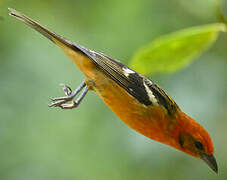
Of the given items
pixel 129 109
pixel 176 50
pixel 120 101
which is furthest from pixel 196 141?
pixel 176 50

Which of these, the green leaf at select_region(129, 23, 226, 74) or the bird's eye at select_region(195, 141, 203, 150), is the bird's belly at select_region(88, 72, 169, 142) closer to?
the bird's eye at select_region(195, 141, 203, 150)

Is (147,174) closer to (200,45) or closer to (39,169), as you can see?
(39,169)

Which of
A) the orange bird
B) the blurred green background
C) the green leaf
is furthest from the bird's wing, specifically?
the green leaf

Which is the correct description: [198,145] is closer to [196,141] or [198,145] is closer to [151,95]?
[196,141]

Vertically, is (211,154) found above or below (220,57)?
below

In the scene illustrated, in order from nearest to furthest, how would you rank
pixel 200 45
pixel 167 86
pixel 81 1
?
pixel 200 45 < pixel 167 86 < pixel 81 1

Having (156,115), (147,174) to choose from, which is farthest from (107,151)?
(156,115)
